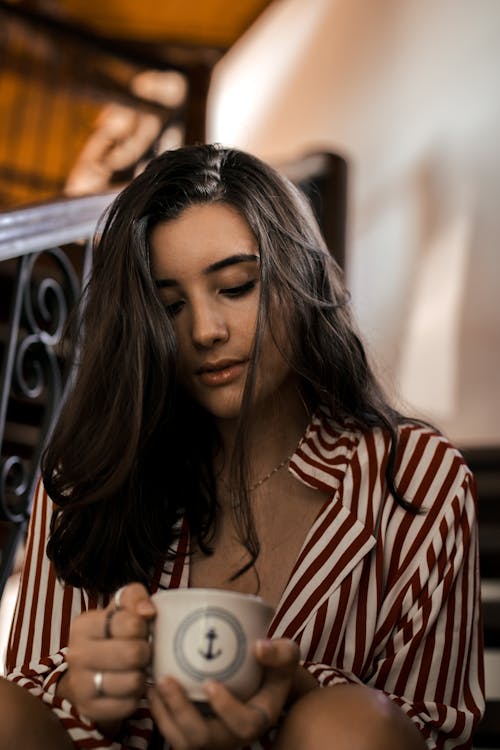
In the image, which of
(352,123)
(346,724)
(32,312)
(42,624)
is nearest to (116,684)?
(346,724)

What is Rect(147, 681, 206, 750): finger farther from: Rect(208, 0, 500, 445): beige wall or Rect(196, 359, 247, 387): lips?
Rect(208, 0, 500, 445): beige wall

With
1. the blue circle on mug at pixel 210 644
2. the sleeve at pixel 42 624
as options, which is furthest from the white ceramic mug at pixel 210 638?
the sleeve at pixel 42 624

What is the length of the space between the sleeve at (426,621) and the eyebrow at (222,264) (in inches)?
15.1

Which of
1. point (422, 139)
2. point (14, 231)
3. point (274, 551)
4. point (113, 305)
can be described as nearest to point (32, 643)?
point (274, 551)

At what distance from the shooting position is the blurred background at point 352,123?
11.5ft

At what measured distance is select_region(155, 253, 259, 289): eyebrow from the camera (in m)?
1.32

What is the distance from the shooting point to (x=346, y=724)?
3.08ft

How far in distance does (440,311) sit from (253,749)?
2695 mm

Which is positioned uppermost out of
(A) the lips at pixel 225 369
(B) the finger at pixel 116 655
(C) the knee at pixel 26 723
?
(A) the lips at pixel 225 369

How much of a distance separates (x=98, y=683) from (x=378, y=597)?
18.6 inches

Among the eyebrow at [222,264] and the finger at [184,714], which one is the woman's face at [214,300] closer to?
the eyebrow at [222,264]

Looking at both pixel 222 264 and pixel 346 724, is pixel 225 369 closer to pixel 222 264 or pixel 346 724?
pixel 222 264

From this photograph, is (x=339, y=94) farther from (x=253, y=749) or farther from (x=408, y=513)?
(x=253, y=749)

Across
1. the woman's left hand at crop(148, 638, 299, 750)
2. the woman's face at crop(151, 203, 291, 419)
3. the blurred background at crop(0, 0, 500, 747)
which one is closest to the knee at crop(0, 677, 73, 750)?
the woman's left hand at crop(148, 638, 299, 750)
